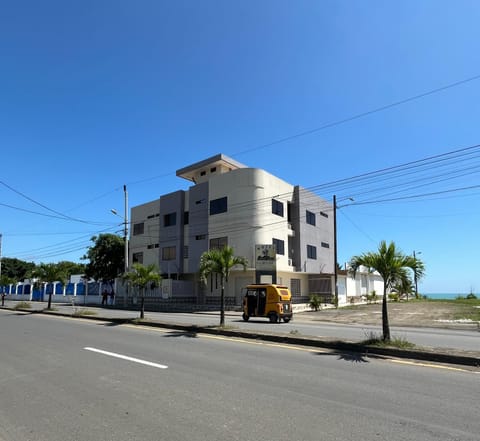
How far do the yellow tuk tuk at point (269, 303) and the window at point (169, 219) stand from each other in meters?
20.6

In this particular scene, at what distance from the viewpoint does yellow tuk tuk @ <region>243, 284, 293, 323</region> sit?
855 inches

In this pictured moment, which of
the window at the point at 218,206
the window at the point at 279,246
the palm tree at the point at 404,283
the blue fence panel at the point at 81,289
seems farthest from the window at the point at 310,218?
the palm tree at the point at 404,283

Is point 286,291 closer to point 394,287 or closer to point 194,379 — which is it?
point 394,287

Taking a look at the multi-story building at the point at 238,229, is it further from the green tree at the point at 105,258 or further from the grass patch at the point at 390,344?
the grass patch at the point at 390,344

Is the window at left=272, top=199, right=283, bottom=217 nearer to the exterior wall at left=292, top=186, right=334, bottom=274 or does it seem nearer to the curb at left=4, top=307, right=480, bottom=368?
the exterior wall at left=292, top=186, right=334, bottom=274

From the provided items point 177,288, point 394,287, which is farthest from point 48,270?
point 394,287

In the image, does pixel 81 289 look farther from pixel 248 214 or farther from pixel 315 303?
pixel 315 303

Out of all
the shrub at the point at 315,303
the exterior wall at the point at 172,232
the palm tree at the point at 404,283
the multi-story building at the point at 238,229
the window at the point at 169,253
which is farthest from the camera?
the window at the point at 169,253

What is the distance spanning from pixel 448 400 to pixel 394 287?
5.81 meters

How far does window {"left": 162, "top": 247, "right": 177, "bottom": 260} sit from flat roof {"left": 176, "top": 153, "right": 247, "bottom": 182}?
8857 mm

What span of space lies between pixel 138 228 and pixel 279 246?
1813 centimetres

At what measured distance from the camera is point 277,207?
1495 inches

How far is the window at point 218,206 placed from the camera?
37.1m

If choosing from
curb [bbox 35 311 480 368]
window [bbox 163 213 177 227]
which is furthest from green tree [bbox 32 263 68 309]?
curb [bbox 35 311 480 368]
